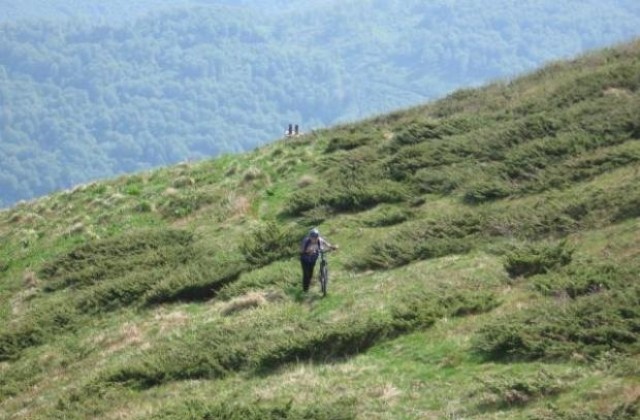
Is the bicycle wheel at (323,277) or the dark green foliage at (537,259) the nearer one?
the dark green foliage at (537,259)

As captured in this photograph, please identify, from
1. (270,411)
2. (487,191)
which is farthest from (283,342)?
(487,191)

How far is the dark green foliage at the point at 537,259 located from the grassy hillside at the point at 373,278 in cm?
6

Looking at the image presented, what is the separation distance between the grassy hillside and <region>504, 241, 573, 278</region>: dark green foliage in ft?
0.19

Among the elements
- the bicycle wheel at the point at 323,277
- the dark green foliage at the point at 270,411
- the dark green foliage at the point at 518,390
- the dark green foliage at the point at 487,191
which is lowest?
the dark green foliage at the point at 270,411

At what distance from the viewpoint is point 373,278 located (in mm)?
23016

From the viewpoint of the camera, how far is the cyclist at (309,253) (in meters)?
22.8

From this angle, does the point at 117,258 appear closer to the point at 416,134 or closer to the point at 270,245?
the point at 270,245

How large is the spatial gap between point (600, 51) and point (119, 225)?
74.2ft

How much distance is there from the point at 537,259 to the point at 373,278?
15.3 ft

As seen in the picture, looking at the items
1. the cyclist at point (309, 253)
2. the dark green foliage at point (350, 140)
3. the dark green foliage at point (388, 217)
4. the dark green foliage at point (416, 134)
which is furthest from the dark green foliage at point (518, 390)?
the dark green foliage at point (350, 140)

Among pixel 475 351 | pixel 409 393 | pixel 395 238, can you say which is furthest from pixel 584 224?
pixel 409 393

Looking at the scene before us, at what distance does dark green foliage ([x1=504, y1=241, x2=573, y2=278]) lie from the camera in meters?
19.8

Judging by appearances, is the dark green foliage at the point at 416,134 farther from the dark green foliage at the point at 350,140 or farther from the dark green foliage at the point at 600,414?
the dark green foliage at the point at 600,414

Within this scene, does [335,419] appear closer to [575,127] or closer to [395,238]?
[395,238]
